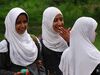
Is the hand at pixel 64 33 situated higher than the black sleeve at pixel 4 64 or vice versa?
the hand at pixel 64 33

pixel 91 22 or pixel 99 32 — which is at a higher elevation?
pixel 91 22

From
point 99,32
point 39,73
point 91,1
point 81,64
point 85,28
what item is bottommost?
point 99,32

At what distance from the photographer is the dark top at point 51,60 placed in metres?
5.02

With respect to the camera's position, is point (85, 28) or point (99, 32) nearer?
point (85, 28)

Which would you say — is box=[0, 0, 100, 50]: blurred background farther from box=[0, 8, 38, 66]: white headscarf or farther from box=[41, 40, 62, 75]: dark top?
box=[0, 8, 38, 66]: white headscarf

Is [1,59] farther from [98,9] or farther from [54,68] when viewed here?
[98,9]

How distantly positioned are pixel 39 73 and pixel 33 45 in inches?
12.8

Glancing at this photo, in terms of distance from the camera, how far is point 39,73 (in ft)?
15.7

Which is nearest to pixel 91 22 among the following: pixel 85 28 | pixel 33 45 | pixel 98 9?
pixel 85 28

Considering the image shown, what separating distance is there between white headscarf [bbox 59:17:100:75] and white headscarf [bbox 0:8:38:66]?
596 mm

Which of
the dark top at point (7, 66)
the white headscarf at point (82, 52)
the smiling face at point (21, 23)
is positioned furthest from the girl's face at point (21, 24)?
the white headscarf at point (82, 52)

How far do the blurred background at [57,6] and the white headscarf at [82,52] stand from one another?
9194mm

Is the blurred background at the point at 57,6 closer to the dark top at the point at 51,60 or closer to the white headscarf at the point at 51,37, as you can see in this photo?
the white headscarf at the point at 51,37

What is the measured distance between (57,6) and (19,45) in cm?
966
